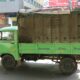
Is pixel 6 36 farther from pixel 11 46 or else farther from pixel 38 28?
pixel 38 28

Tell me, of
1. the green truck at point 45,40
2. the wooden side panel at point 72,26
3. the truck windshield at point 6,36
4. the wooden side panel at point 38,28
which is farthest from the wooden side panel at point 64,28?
the truck windshield at point 6,36

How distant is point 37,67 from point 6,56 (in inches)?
68.8

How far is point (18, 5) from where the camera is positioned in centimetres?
4966

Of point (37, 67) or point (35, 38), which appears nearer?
point (35, 38)

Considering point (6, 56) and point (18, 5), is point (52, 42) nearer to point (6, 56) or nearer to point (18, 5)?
point (6, 56)

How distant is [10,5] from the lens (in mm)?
50562

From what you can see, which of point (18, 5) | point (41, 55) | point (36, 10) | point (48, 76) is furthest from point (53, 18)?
point (18, 5)

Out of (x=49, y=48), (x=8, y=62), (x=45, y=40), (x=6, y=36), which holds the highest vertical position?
(x=6, y=36)

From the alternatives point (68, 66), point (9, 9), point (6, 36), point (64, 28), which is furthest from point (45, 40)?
point (9, 9)

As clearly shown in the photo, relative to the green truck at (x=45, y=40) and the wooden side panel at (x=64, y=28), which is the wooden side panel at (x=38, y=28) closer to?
the green truck at (x=45, y=40)

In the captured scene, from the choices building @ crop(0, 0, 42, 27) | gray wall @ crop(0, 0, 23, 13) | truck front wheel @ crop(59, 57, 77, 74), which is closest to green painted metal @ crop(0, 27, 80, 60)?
truck front wheel @ crop(59, 57, 77, 74)

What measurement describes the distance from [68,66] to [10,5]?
40.9m

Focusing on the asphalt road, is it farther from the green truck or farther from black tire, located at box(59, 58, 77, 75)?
the green truck

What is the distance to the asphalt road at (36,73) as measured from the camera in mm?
10308
